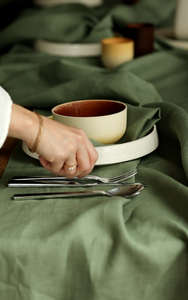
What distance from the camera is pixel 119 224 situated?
36cm

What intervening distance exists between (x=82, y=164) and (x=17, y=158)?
145 mm

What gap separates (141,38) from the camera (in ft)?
3.26

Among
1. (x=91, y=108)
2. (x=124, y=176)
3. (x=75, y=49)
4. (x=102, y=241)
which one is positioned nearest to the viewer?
(x=102, y=241)

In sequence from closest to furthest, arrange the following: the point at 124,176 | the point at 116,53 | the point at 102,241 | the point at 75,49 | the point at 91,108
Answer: the point at 102,241 < the point at 124,176 < the point at 91,108 < the point at 116,53 < the point at 75,49

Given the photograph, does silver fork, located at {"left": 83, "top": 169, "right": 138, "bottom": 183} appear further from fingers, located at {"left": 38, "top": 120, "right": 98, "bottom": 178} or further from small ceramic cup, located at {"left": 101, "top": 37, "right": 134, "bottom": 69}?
small ceramic cup, located at {"left": 101, "top": 37, "right": 134, "bottom": 69}

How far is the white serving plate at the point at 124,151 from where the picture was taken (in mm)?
479

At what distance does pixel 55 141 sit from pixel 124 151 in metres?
0.11

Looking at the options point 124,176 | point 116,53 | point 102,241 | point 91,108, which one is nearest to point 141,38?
point 116,53

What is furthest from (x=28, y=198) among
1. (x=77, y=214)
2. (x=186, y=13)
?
(x=186, y=13)

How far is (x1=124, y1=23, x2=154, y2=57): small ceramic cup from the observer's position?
976 millimetres

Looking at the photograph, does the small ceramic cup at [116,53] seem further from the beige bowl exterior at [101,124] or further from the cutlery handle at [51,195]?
the cutlery handle at [51,195]

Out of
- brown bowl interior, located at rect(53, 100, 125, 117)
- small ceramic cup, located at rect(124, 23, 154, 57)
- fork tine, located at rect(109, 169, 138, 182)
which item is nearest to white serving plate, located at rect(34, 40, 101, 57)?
small ceramic cup, located at rect(124, 23, 154, 57)

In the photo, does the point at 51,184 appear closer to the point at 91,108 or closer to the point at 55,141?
the point at 55,141

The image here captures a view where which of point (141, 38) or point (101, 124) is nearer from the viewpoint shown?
point (101, 124)
